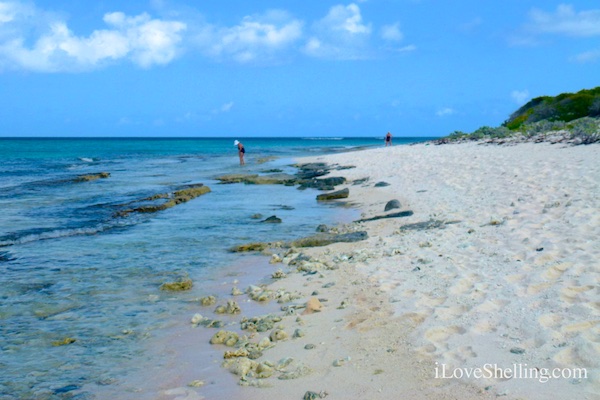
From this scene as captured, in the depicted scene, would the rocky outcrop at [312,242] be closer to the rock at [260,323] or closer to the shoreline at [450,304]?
the shoreline at [450,304]

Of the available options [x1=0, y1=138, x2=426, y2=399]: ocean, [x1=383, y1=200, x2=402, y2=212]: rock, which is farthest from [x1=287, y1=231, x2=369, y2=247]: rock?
[x1=383, y1=200, x2=402, y2=212]: rock

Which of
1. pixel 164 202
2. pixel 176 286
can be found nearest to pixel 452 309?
pixel 176 286

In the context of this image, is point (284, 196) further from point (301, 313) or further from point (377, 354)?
point (377, 354)

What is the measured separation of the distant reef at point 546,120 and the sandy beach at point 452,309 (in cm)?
1418

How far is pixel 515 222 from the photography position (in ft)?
29.5

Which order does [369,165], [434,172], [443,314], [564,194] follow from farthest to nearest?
[369,165]
[434,172]
[564,194]
[443,314]

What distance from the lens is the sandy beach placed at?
13.5 ft

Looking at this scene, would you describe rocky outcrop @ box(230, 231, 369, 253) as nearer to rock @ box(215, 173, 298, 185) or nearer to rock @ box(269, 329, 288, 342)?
rock @ box(269, 329, 288, 342)

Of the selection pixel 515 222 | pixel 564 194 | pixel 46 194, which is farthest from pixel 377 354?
pixel 46 194

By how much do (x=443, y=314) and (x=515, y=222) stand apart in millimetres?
4288

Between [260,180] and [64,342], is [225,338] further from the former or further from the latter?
[260,180]

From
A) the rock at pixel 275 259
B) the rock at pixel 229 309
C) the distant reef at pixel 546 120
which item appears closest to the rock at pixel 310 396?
the rock at pixel 229 309

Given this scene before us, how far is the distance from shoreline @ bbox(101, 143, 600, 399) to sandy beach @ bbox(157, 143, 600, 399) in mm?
18

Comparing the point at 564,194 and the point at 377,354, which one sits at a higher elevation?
the point at 564,194
